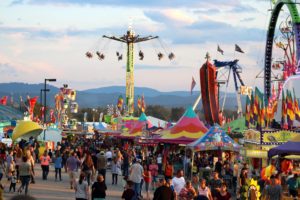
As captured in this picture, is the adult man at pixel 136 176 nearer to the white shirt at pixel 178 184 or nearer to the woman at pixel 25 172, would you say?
the woman at pixel 25 172

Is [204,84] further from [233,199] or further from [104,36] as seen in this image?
[104,36]

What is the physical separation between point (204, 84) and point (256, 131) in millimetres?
25480

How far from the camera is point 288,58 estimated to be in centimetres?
5906

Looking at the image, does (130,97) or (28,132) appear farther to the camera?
(130,97)

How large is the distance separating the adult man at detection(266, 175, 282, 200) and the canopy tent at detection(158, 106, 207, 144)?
16.7m

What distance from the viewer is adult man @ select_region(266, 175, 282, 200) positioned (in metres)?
16.5

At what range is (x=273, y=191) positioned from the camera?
653 inches

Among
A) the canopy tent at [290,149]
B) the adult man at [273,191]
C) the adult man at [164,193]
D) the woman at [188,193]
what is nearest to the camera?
the adult man at [164,193]

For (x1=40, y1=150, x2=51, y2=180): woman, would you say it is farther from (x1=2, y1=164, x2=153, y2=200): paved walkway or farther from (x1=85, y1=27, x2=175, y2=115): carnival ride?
(x1=85, y1=27, x2=175, y2=115): carnival ride

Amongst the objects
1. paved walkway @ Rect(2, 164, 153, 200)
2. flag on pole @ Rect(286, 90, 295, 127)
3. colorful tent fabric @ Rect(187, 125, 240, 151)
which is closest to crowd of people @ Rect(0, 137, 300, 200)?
paved walkway @ Rect(2, 164, 153, 200)

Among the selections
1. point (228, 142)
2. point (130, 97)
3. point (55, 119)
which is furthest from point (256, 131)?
point (130, 97)

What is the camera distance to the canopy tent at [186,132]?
33.6 meters

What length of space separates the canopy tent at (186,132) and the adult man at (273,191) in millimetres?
16719

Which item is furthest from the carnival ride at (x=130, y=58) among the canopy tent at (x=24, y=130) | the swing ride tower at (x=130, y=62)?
the canopy tent at (x=24, y=130)
